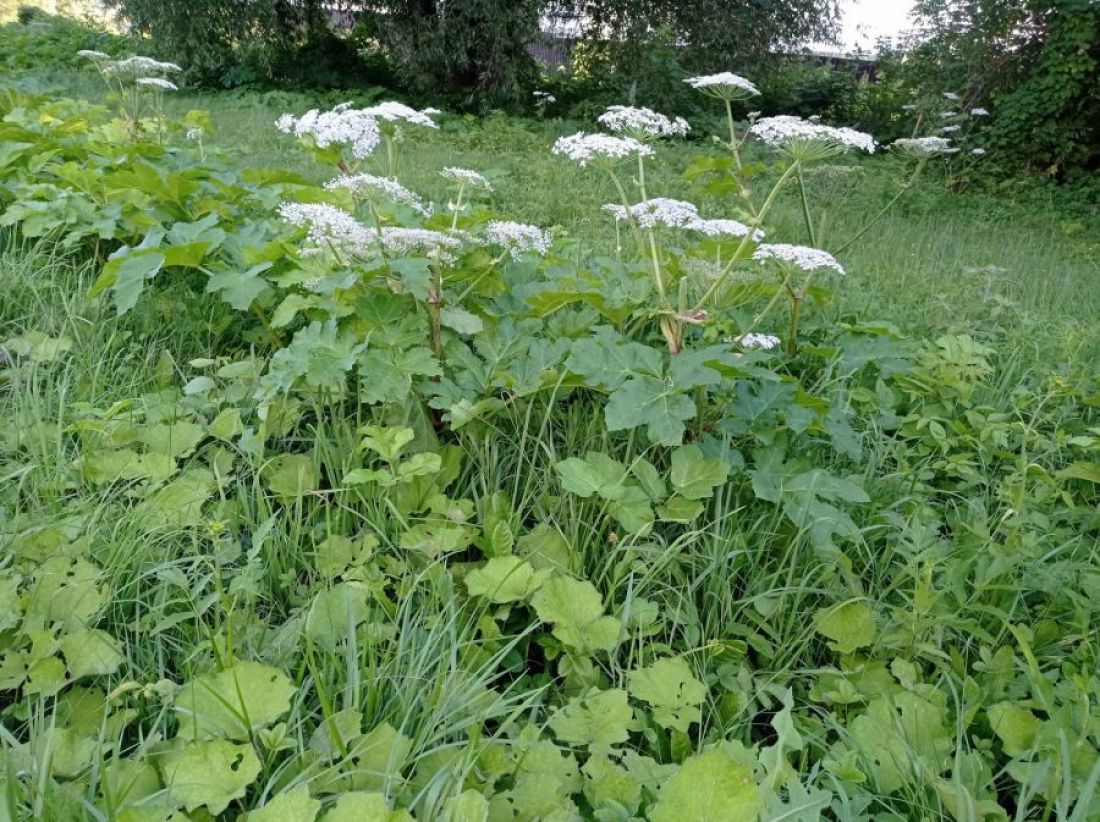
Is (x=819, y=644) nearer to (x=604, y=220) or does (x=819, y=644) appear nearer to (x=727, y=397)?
(x=727, y=397)

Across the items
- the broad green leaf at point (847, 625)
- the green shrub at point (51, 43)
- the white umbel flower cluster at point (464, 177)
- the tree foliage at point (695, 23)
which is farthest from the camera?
the tree foliage at point (695, 23)

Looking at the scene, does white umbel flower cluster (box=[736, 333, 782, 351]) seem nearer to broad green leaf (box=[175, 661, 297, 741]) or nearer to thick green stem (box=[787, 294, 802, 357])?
thick green stem (box=[787, 294, 802, 357])

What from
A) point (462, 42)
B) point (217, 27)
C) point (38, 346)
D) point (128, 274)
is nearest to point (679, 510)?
point (128, 274)

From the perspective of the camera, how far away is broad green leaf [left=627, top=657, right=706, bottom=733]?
1.47m

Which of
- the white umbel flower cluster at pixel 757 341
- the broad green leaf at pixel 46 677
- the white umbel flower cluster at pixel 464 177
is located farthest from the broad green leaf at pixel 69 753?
the white umbel flower cluster at pixel 757 341

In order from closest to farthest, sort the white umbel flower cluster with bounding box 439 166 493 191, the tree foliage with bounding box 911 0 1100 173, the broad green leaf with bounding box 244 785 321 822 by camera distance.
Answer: the broad green leaf with bounding box 244 785 321 822 < the white umbel flower cluster with bounding box 439 166 493 191 < the tree foliage with bounding box 911 0 1100 173

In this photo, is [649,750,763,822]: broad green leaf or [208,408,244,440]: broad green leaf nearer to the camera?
[649,750,763,822]: broad green leaf

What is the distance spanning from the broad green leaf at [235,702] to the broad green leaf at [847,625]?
1129 millimetres

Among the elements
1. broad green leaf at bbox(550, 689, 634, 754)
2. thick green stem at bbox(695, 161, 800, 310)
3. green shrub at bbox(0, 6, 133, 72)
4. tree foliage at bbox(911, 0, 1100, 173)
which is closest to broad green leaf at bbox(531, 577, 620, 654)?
broad green leaf at bbox(550, 689, 634, 754)

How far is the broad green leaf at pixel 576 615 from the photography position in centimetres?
158

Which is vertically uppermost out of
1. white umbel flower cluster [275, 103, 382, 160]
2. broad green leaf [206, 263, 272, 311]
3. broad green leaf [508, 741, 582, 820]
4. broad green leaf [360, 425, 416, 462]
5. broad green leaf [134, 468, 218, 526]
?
white umbel flower cluster [275, 103, 382, 160]

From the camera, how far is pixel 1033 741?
150cm

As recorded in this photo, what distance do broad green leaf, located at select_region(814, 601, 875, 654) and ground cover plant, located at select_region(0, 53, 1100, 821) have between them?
0.01m

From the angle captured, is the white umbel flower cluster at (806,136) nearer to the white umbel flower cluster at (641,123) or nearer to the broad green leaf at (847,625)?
the white umbel flower cluster at (641,123)
